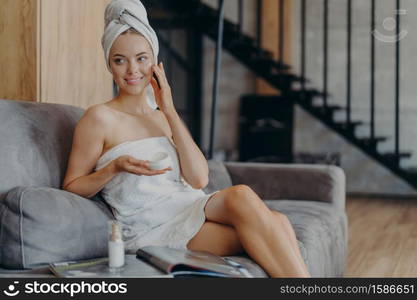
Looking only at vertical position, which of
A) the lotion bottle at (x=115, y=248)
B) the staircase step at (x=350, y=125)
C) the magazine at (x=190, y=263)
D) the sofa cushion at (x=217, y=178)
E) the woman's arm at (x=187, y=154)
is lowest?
the staircase step at (x=350, y=125)

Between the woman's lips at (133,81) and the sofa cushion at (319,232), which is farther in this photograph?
the sofa cushion at (319,232)

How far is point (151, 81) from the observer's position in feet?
6.84

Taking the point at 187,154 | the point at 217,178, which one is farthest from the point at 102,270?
the point at 217,178

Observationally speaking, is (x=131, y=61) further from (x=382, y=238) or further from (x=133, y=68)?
(x=382, y=238)

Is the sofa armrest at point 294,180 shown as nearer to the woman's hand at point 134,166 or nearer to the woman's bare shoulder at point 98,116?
the woman's bare shoulder at point 98,116

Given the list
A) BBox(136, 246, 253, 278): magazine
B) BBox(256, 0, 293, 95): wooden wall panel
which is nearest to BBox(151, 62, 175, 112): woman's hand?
BBox(136, 246, 253, 278): magazine

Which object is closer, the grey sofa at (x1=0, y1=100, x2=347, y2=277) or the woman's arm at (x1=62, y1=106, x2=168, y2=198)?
the grey sofa at (x1=0, y1=100, x2=347, y2=277)

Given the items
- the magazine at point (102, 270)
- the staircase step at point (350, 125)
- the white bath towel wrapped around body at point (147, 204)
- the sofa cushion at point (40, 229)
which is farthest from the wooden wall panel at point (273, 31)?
the magazine at point (102, 270)

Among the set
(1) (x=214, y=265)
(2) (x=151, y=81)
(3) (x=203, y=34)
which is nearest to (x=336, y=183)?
(2) (x=151, y=81)

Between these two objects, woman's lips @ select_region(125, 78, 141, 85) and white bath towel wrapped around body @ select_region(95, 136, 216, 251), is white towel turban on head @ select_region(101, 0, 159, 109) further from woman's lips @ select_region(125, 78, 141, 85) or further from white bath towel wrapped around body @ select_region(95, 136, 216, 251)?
white bath towel wrapped around body @ select_region(95, 136, 216, 251)

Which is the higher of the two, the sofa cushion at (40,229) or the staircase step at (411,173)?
the sofa cushion at (40,229)

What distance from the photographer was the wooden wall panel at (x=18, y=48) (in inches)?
98.1

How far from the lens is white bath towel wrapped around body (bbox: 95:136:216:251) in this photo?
1957mm

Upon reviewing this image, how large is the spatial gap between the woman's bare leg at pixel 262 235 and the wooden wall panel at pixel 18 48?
111 centimetres
